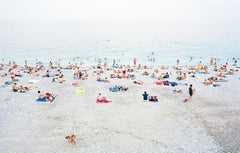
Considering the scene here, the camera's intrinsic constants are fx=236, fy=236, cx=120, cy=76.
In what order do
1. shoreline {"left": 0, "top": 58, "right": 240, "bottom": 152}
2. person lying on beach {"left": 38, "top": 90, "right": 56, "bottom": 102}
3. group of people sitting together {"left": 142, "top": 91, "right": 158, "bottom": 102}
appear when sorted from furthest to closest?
group of people sitting together {"left": 142, "top": 91, "right": 158, "bottom": 102}, person lying on beach {"left": 38, "top": 90, "right": 56, "bottom": 102}, shoreline {"left": 0, "top": 58, "right": 240, "bottom": 152}

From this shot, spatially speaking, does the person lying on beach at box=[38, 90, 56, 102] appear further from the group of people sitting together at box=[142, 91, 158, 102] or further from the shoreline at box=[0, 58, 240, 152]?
the group of people sitting together at box=[142, 91, 158, 102]

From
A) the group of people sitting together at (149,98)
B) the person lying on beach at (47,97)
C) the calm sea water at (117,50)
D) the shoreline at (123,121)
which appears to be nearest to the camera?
the shoreline at (123,121)

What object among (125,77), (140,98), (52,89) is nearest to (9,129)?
(52,89)

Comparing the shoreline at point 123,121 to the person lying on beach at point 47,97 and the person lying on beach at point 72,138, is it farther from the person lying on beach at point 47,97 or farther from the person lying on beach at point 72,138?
the person lying on beach at point 47,97

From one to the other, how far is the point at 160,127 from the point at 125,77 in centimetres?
1295

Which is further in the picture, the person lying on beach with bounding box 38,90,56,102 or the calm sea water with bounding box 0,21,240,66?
the calm sea water with bounding box 0,21,240,66

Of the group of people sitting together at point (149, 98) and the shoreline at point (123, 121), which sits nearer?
the shoreline at point (123, 121)

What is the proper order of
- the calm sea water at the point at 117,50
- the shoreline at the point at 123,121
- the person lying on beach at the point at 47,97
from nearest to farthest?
the shoreline at the point at 123,121
the person lying on beach at the point at 47,97
the calm sea water at the point at 117,50

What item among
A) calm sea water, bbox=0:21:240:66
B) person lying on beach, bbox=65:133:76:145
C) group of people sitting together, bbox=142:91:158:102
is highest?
calm sea water, bbox=0:21:240:66

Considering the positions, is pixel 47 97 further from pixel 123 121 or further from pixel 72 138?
pixel 72 138

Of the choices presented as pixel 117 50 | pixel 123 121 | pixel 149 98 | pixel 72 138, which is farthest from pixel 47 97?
pixel 117 50

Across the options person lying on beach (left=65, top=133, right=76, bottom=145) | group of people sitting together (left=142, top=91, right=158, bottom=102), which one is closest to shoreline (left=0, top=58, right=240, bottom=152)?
person lying on beach (left=65, top=133, right=76, bottom=145)

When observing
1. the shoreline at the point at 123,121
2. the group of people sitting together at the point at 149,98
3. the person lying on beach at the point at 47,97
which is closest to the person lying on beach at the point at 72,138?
the shoreline at the point at 123,121

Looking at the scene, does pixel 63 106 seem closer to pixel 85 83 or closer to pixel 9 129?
pixel 9 129
